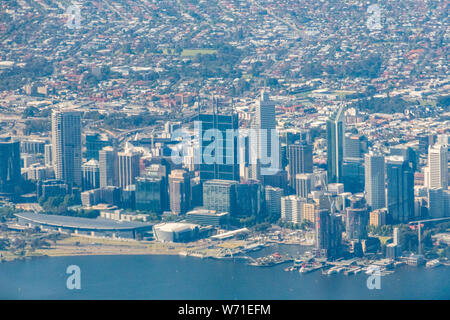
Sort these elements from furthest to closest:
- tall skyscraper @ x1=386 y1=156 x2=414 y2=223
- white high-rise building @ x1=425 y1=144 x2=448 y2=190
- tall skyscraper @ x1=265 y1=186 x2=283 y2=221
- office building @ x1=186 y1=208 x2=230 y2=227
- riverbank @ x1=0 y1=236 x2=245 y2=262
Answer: white high-rise building @ x1=425 y1=144 x2=448 y2=190 → tall skyscraper @ x1=265 y1=186 x2=283 y2=221 → office building @ x1=186 y1=208 x2=230 y2=227 → tall skyscraper @ x1=386 y1=156 x2=414 y2=223 → riverbank @ x1=0 y1=236 x2=245 y2=262

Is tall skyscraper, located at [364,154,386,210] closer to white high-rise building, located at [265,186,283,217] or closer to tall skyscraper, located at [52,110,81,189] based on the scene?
white high-rise building, located at [265,186,283,217]

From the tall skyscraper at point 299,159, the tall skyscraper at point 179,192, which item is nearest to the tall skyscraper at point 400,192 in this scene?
the tall skyscraper at point 299,159

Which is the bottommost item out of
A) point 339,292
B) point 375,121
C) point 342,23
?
point 339,292

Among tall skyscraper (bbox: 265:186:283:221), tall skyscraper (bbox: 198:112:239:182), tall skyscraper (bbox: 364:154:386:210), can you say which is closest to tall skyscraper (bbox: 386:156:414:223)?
tall skyscraper (bbox: 364:154:386:210)

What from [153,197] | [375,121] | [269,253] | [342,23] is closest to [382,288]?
[269,253]

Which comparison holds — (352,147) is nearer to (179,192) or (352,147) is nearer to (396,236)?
(179,192)

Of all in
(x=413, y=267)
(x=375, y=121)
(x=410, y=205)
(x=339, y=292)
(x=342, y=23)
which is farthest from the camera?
(x=342, y=23)

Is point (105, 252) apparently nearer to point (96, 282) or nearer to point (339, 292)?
point (96, 282)

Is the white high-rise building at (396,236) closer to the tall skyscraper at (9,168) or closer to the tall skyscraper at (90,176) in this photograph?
the tall skyscraper at (90,176)
